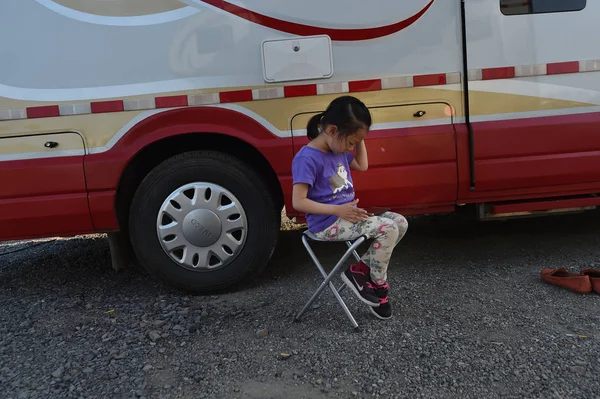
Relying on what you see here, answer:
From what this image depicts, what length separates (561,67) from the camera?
334 cm

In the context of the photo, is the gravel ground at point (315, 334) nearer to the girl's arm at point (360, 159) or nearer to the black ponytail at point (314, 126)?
the girl's arm at point (360, 159)

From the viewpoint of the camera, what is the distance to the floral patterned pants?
2658 millimetres

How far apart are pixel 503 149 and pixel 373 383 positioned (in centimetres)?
192

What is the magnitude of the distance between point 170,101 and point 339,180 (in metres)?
1.26

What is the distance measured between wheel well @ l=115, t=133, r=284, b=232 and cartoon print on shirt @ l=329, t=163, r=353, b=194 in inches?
30.1

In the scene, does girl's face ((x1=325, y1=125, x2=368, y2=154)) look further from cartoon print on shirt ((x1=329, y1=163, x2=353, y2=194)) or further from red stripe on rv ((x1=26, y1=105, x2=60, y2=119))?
red stripe on rv ((x1=26, y1=105, x2=60, y2=119))

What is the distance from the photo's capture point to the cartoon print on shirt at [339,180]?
2750 millimetres

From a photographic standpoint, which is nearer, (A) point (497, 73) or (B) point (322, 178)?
(B) point (322, 178)

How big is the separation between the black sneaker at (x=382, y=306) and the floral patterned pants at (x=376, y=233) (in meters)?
0.06

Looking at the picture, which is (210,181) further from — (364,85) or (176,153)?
(364,85)

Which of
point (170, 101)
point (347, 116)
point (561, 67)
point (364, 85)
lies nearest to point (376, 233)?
point (347, 116)

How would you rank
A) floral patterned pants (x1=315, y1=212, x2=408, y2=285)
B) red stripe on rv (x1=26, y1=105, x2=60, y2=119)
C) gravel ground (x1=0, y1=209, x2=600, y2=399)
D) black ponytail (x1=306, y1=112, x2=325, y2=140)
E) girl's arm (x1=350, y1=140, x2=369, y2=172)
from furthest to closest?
red stripe on rv (x1=26, y1=105, x2=60, y2=119)
girl's arm (x1=350, y1=140, x2=369, y2=172)
black ponytail (x1=306, y1=112, x2=325, y2=140)
floral patterned pants (x1=315, y1=212, x2=408, y2=285)
gravel ground (x1=0, y1=209, x2=600, y2=399)

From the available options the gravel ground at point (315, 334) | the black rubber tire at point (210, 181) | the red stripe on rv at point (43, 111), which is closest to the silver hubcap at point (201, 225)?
the black rubber tire at point (210, 181)

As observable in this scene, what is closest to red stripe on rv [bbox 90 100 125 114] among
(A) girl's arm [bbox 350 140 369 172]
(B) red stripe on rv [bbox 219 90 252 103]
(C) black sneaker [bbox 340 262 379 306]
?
(B) red stripe on rv [bbox 219 90 252 103]
